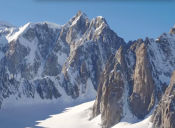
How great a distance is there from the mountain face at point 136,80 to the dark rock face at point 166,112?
16.9 metres

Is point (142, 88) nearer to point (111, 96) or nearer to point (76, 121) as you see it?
point (111, 96)

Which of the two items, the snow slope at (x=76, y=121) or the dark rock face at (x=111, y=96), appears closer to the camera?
the snow slope at (x=76, y=121)

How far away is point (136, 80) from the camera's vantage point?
17062cm

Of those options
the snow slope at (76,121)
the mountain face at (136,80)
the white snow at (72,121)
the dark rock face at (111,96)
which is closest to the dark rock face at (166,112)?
the snow slope at (76,121)

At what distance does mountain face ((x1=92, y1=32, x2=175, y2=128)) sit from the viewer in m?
161

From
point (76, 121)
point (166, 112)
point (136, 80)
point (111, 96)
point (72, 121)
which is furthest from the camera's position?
point (72, 121)

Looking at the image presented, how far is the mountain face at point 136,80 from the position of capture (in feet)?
527

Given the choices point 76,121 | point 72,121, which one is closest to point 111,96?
point 76,121

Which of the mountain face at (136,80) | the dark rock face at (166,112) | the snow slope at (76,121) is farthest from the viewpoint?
the mountain face at (136,80)

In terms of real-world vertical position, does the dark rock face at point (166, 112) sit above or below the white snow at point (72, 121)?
above

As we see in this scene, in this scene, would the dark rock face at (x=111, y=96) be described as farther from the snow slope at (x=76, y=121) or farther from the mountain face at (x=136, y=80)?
the snow slope at (x=76, y=121)

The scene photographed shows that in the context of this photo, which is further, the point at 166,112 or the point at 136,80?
the point at 136,80

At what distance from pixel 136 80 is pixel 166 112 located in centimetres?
3551

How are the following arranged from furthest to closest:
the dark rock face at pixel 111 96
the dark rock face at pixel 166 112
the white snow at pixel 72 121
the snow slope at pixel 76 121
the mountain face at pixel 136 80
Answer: the white snow at pixel 72 121, the mountain face at pixel 136 80, the dark rock face at pixel 111 96, the snow slope at pixel 76 121, the dark rock face at pixel 166 112
